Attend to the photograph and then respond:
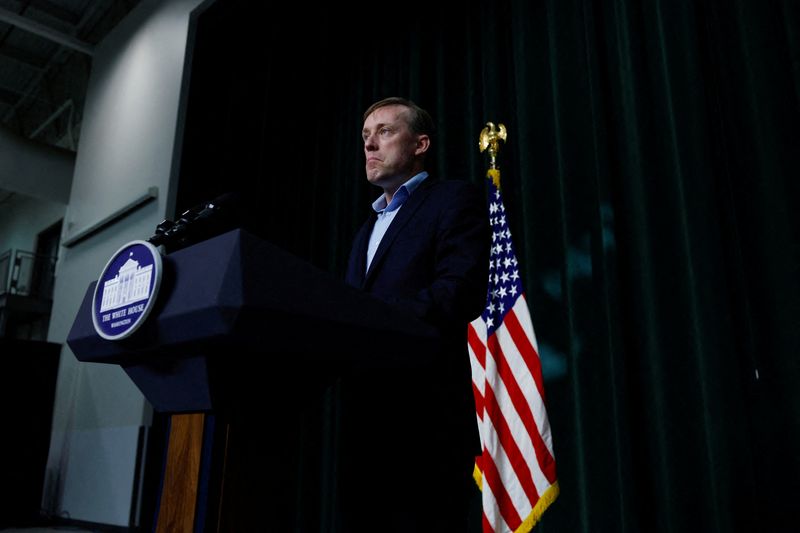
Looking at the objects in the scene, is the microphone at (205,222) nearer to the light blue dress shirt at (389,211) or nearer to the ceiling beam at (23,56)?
the light blue dress shirt at (389,211)

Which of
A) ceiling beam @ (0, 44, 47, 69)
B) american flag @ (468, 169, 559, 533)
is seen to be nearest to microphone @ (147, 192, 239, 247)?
american flag @ (468, 169, 559, 533)

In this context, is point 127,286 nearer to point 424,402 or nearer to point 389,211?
point 424,402

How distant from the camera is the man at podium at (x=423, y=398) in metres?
0.92

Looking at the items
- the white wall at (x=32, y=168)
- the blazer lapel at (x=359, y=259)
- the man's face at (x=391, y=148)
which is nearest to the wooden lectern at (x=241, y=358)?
the blazer lapel at (x=359, y=259)

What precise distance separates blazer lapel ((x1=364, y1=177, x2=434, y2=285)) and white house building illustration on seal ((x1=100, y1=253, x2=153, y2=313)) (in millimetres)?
431

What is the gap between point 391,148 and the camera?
1312mm

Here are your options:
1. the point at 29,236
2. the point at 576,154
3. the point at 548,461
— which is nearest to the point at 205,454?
the point at 548,461

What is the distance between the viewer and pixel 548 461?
7.71 ft

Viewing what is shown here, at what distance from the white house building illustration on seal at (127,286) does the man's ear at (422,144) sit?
71 centimetres

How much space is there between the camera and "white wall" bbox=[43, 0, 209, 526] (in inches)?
149

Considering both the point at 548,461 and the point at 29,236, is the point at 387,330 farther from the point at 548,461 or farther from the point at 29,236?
the point at 29,236

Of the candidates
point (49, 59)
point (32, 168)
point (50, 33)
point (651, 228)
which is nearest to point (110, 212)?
point (32, 168)

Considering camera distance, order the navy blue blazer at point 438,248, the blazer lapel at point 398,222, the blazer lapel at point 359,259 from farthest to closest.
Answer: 1. the blazer lapel at point 359,259
2. the blazer lapel at point 398,222
3. the navy blue blazer at point 438,248

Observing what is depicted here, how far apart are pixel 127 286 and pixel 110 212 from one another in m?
4.16
